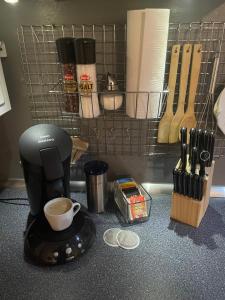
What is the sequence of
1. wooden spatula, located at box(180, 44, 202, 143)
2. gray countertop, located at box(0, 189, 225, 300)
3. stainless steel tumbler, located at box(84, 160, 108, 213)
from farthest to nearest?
1. stainless steel tumbler, located at box(84, 160, 108, 213)
2. wooden spatula, located at box(180, 44, 202, 143)
3. gray countertop, located at box(0, 189, 225, 300)

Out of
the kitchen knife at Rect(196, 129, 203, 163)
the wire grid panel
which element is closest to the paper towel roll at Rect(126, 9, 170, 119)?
the wire grid panel

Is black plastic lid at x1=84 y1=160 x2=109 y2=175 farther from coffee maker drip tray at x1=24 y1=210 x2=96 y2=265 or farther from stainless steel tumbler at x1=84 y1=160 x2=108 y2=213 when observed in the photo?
coffee maker drip tray at x1=24 y1=210 x2=96 y2=265

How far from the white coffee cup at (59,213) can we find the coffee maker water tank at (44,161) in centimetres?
3

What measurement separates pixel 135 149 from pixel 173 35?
0.40 metres

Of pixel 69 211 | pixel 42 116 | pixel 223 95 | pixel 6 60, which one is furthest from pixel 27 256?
pixel 223 95

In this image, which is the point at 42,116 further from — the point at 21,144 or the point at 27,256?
the point at 27,256

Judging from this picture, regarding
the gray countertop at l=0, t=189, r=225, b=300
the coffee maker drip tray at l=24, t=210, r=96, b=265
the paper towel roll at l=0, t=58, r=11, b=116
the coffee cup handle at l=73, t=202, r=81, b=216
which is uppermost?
the paper towel roll at l=0, t=58, r=11, b=116

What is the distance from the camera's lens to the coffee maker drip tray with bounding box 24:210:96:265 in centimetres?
64

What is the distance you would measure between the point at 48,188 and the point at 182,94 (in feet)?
1.64

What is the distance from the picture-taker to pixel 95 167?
859 mm

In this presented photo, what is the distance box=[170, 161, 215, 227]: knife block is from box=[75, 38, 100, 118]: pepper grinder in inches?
15.0

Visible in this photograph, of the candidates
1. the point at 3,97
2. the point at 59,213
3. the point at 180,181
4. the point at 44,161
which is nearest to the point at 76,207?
the point at 59,213

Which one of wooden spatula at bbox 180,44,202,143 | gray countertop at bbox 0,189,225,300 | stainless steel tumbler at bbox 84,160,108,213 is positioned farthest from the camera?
stainless steel tumbler at bbox 84,160,108,213

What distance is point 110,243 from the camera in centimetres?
73
